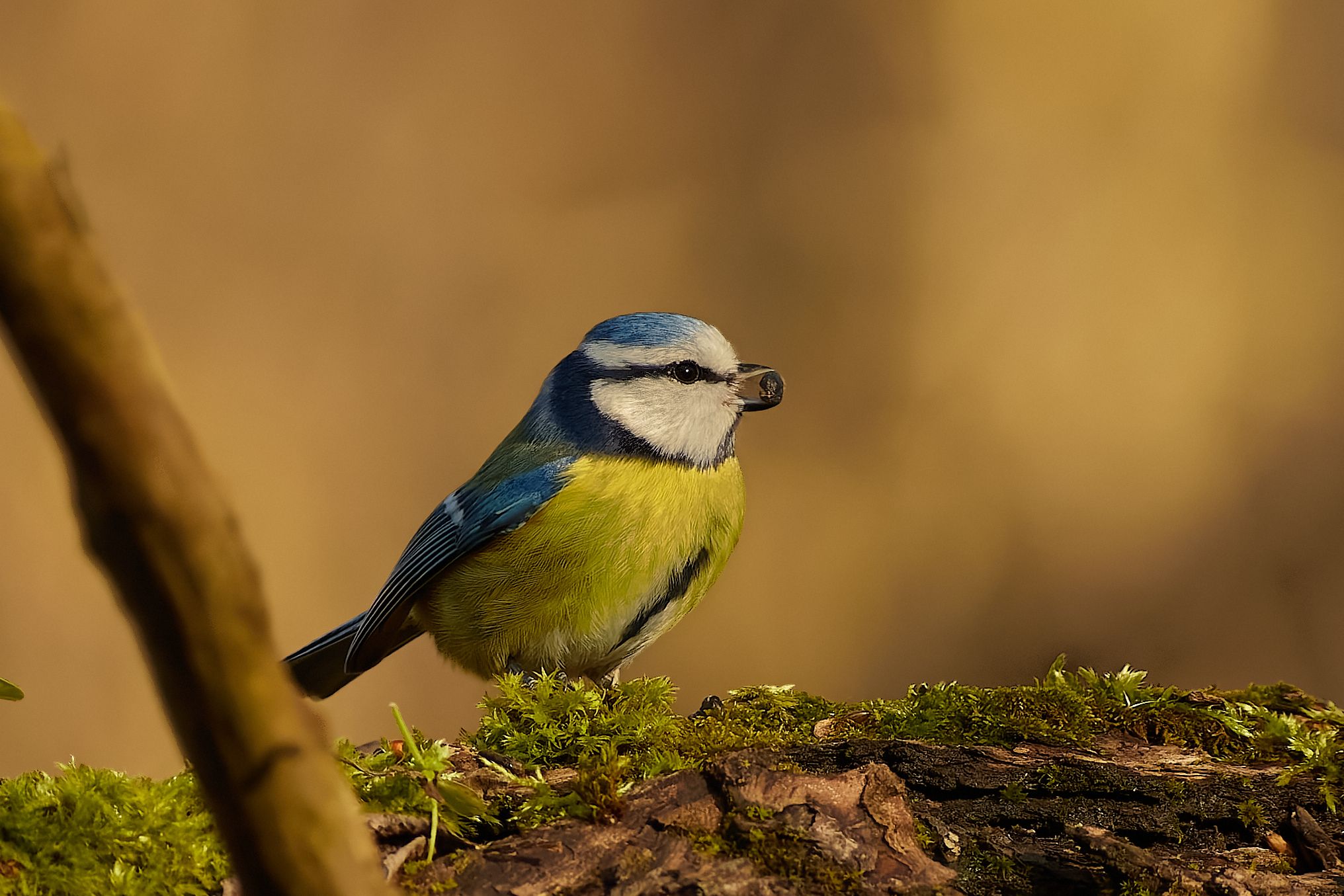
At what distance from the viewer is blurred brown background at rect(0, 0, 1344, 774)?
3.57 m

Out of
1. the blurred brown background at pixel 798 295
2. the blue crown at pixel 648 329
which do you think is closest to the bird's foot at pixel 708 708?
the blue crown at pixel 648 329

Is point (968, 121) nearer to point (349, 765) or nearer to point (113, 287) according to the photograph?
point (349, 765)

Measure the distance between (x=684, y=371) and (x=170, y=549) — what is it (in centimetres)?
191

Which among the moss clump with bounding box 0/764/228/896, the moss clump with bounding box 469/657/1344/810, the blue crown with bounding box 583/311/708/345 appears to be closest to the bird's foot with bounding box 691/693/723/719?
the moss clump with bounding box 469/657/1344/810

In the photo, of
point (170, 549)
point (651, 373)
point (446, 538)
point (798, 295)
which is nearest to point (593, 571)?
point (446, 538)

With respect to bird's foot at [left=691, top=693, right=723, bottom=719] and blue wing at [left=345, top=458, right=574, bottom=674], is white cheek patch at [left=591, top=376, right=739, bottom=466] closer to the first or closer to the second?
blue wing at [left=345, top=458, right=574, bottom=674]

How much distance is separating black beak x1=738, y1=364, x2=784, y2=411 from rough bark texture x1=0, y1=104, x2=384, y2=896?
6.37 feet

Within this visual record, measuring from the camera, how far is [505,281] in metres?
3.96

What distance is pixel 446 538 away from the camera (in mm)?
2357

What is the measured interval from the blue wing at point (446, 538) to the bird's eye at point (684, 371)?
1.14 ft

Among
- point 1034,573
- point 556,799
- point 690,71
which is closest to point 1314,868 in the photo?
point 556,799

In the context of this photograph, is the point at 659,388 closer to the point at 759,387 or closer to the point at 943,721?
the point at 759,387

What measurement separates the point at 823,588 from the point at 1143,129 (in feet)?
6.77

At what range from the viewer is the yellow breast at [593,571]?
2129 millimetres
